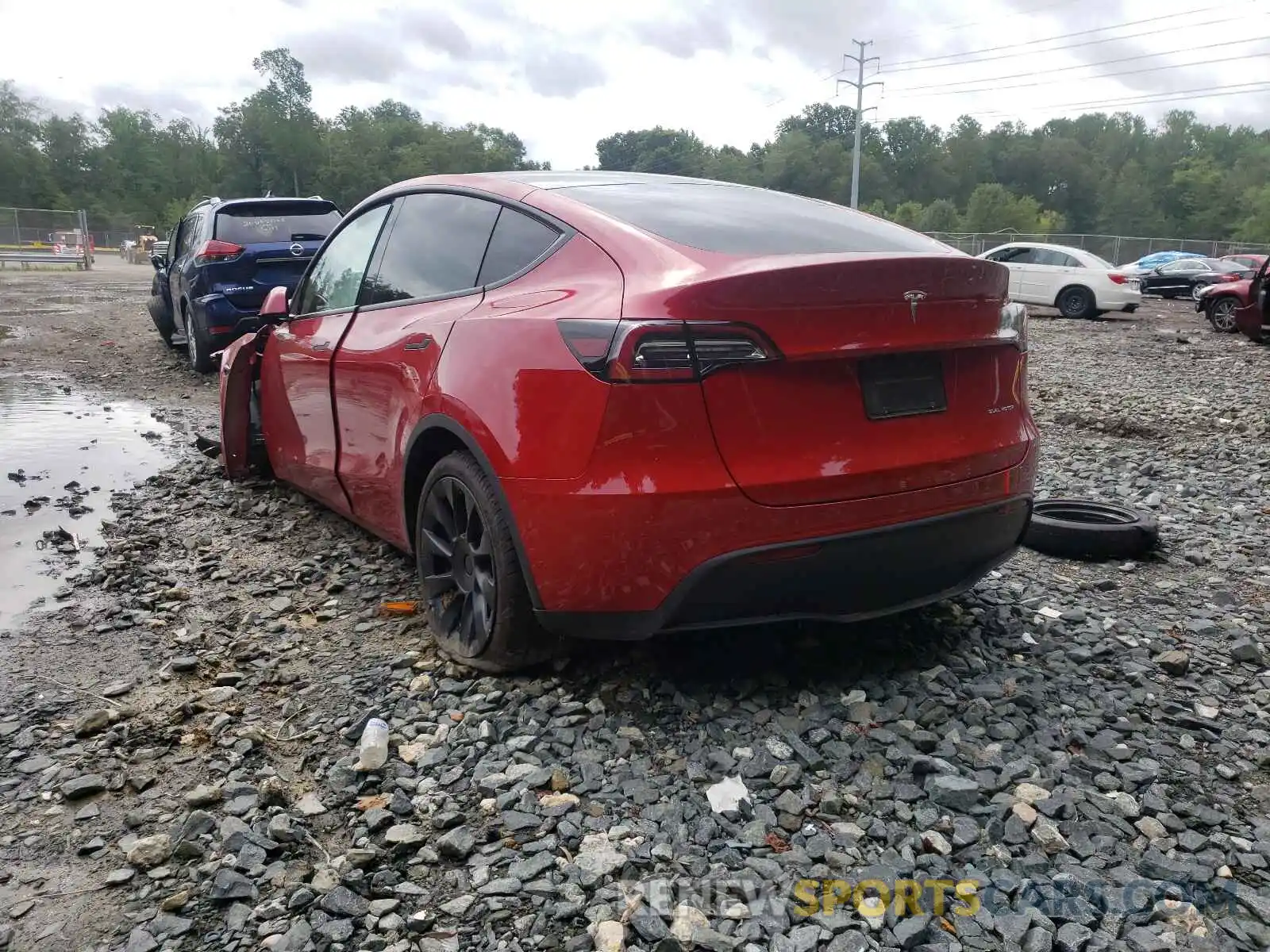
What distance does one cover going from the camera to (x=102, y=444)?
7195mm

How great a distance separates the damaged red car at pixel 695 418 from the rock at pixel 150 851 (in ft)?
3.50

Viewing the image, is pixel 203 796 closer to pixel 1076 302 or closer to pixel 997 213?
pixel 1076 302

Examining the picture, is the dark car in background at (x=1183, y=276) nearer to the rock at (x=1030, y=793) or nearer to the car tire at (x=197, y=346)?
the car tire at (x=197, y=346)

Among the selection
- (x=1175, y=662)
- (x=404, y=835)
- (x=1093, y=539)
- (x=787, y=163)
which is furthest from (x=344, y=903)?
(x=787, y=163)

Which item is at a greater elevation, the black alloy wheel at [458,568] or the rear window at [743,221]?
the rear window at [743,221]

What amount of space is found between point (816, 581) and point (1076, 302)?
2050cm

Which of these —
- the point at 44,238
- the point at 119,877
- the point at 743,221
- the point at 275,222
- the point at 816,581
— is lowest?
the point at 119,877

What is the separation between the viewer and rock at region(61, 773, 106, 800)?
8.77 feet

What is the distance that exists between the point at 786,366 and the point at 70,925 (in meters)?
2.18

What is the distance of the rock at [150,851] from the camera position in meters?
2.36

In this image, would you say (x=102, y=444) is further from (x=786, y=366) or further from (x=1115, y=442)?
(x=1115, y=442)

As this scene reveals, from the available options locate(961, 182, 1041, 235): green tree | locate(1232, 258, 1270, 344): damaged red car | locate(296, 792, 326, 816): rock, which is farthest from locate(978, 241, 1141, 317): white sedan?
locate(961, 182, 1041, 235): green tree

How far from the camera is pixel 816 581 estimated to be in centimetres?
274

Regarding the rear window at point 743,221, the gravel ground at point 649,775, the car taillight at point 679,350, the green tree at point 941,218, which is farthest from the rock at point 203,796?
the green tree at point 941,218
